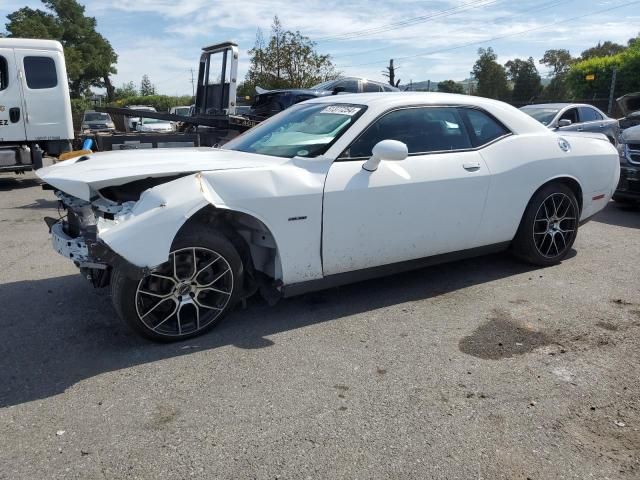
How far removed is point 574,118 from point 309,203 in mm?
10050

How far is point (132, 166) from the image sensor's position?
12.2 feet

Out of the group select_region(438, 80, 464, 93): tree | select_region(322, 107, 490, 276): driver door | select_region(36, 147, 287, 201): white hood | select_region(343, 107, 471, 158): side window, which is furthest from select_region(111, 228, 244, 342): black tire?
select_region(438, 80, 464, 93): tree

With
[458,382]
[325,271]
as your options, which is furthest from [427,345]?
[325,271]

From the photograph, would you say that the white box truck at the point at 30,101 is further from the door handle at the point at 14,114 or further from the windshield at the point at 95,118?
the windshield at the point at 95,118

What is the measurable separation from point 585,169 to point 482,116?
128cm

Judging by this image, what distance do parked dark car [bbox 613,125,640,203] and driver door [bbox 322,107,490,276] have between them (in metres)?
4.54

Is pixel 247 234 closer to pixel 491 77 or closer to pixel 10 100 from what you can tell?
pixel 10 100

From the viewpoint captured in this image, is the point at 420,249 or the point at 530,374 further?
the point at 420,249

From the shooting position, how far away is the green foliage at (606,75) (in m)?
30.7

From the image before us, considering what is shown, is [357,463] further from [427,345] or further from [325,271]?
[325,271]

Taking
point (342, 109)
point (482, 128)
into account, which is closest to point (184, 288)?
point (342, 109)

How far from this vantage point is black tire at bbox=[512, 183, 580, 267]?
5.05 meters

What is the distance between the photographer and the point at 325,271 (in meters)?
4.01

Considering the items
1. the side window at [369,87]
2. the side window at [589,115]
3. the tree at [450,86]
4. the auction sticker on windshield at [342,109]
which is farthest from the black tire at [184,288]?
the tree at [450,86]
